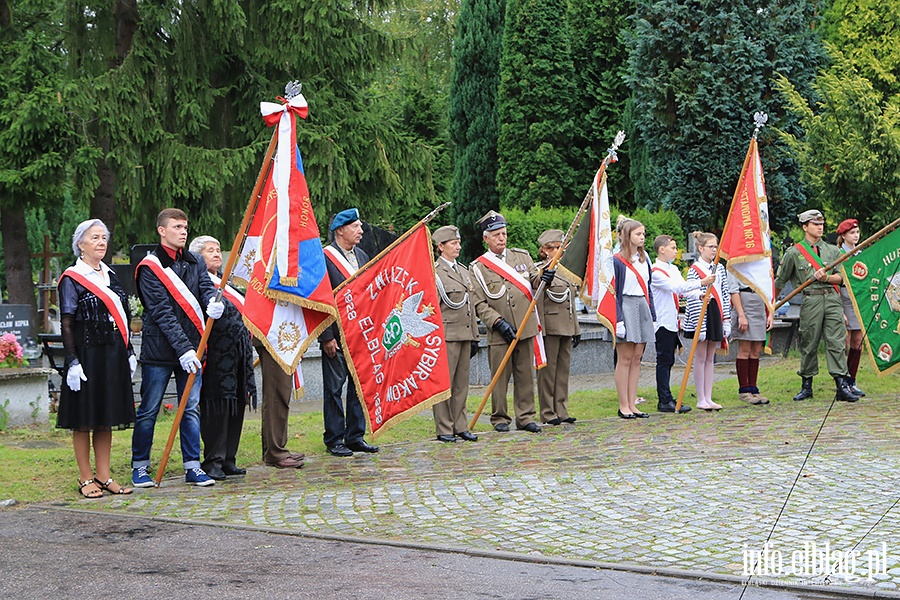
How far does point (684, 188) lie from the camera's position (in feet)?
88.9

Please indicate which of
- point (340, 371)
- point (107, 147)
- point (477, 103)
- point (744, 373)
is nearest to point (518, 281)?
point (340, 371)

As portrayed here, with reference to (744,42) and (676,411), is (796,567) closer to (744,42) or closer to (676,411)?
(676,411)

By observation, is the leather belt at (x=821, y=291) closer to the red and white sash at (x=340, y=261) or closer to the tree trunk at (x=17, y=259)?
the red and white sash at (x=340, y=261)

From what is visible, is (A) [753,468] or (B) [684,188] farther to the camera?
(B) [684,188]

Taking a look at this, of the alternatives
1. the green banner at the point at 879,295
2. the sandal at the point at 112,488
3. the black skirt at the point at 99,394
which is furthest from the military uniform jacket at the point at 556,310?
the sandal at the point at 112,488

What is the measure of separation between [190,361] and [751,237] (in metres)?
6.58

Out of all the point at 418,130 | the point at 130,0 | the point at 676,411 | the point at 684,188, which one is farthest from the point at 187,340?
the point at 418,130

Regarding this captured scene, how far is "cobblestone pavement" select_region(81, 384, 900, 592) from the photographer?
614cm

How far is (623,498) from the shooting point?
752 centimetres

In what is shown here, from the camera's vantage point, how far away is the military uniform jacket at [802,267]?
1223 centimetres

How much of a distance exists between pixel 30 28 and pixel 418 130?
22912 mm

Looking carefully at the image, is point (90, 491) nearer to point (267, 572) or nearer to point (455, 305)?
point (267, 572)

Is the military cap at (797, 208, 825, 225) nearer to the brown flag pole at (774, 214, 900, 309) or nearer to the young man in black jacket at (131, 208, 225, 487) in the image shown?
the brown flag pole at (774, 214, 900, 309)

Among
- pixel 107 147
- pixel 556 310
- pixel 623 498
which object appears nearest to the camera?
pixel 623 498
